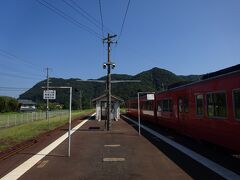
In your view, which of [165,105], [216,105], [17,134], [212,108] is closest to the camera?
[216,105]

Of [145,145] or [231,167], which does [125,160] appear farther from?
[145,145]

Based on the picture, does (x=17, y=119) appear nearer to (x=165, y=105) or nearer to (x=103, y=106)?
(x=103, y=106)

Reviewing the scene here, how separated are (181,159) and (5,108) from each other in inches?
3236

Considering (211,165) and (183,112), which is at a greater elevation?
(183,112)

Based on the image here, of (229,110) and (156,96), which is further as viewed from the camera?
(156,96)

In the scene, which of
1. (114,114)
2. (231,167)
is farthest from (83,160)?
(114,114)

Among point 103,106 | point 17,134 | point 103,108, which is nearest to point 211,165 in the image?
point 17,134

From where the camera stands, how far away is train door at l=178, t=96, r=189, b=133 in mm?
17250

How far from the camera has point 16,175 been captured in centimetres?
917

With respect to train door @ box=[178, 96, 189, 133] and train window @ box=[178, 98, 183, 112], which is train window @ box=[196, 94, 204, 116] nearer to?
train door @ box=[178, 96, 189, 133]

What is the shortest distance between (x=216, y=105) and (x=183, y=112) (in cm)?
546

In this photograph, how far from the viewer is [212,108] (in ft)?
41.9

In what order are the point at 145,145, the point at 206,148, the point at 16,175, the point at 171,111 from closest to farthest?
the point at 16,175
the point at 206,148
the point at 145,145
the point at 171,111

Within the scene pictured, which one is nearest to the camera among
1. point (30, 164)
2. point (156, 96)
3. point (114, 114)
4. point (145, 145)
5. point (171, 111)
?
point (30, 164)
